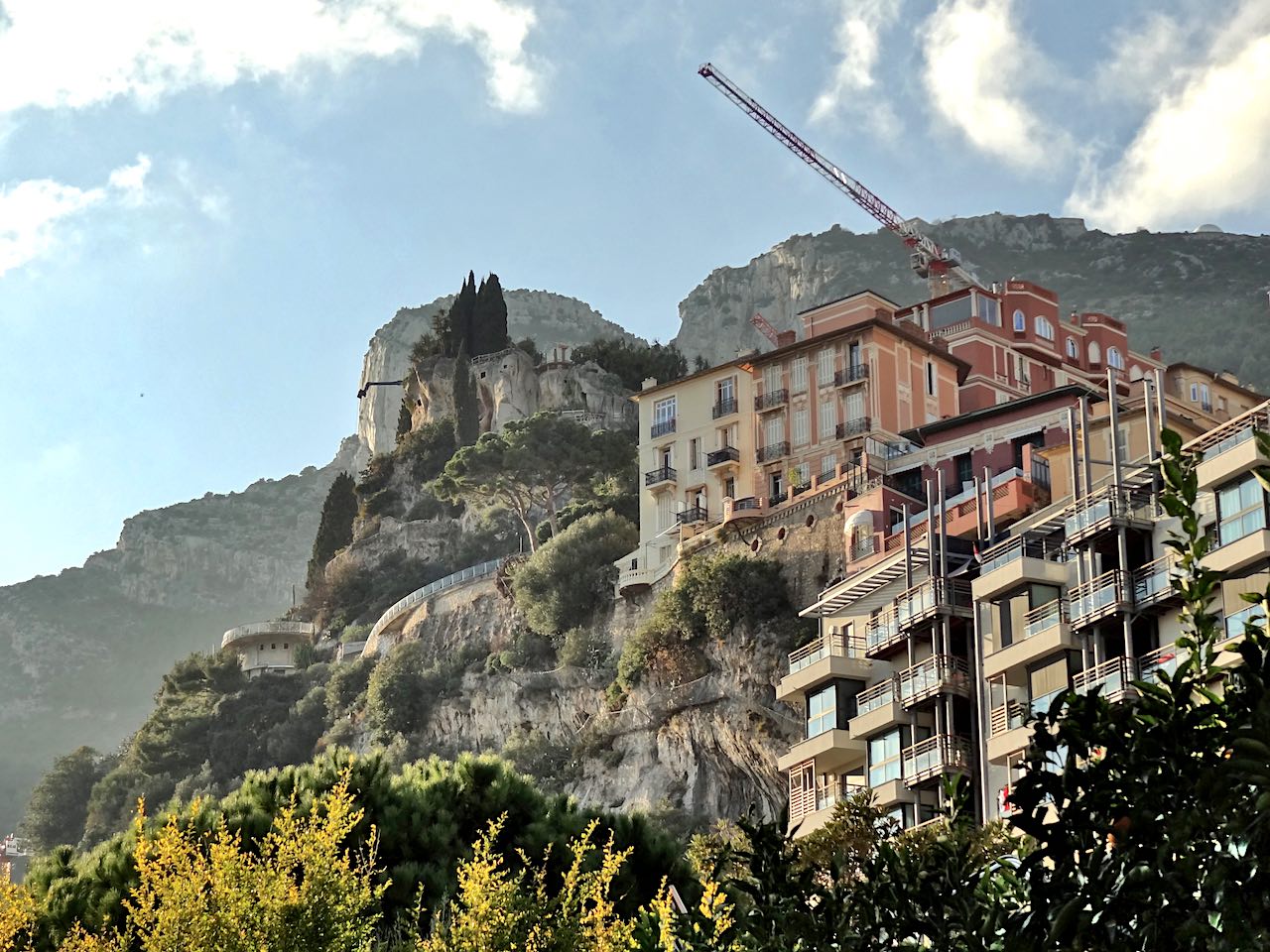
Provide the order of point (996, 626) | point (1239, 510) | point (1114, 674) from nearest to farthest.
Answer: point (1239, 510)
point (1114, 674)
point (996, 626)

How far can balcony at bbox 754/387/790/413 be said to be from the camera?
72.6 m

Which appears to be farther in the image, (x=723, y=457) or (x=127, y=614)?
(x=127, y=614)

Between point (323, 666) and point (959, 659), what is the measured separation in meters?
57.6

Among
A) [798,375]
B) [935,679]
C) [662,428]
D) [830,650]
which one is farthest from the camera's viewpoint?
[662,428]

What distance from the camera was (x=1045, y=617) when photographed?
40.7 meters

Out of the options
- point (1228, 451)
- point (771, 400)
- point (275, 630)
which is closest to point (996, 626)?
point (1228, 451)

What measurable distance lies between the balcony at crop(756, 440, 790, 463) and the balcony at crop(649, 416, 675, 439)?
17.0ft

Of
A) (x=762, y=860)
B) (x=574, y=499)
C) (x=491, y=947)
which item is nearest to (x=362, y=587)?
(x=574, y=499)

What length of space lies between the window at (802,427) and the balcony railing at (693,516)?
14.2 ft

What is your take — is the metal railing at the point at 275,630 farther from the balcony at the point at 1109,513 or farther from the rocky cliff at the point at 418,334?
the balcony at the point at 1109,513

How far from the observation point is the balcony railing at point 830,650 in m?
49.6

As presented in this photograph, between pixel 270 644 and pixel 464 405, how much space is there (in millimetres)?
17066

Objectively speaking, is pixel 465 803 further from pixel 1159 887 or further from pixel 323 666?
pixel 323 666

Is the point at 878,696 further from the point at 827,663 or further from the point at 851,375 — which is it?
Answer: the point at 851,375
